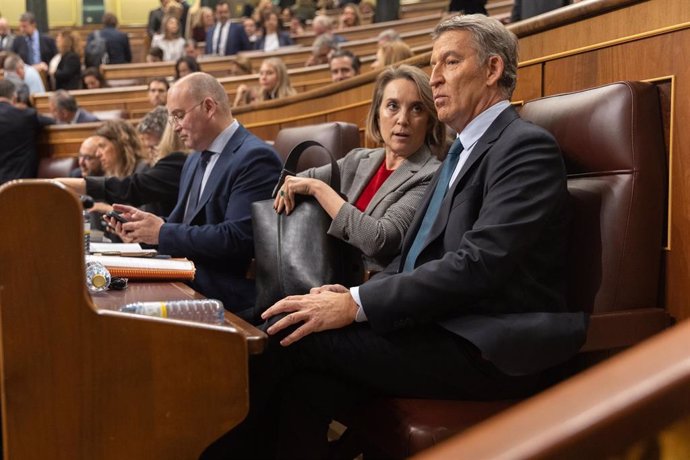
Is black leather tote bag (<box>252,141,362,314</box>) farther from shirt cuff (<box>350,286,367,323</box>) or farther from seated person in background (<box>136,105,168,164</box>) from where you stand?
seated person in background (<box>136,105,168,164</box>)

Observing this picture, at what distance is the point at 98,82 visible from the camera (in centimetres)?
712

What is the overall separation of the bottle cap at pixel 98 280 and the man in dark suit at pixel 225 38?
22.4 ft

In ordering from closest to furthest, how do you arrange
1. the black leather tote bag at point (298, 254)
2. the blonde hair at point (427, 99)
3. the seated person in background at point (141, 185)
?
1. the black leather tote bag at point (298, 254)
2. the blonde hair at point (427, 99)
3. the seated person in background at point (141, 185)

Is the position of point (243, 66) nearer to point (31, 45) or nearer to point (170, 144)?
point (31, 45)

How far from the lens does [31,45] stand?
25.6 ft

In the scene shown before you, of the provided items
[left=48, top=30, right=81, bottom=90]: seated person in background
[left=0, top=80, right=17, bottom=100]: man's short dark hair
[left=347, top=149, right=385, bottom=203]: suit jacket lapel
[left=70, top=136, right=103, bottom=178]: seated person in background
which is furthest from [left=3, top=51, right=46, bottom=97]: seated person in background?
[left=347, top=149, right=385, bottom=203]: suit jacket lapel

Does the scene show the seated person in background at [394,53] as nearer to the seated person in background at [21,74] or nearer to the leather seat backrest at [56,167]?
the leather seat backrest at [56,167]

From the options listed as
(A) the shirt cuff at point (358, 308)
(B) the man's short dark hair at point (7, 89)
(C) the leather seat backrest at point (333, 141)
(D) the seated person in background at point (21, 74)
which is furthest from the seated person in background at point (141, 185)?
(D) the seated person in background at point (21, 74)

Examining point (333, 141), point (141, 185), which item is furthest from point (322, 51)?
point (333, 141)

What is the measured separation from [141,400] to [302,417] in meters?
0.38

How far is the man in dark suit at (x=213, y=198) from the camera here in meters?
1.92

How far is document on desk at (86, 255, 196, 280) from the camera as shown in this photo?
1338mm

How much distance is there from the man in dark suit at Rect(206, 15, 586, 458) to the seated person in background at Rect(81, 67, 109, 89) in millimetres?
6169

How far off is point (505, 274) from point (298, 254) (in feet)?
1.39
